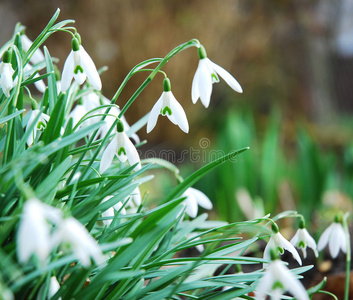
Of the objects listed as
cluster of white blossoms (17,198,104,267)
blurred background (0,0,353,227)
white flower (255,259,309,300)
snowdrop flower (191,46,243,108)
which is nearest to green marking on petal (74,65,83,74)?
snowdrop flower (191,46,243,108)

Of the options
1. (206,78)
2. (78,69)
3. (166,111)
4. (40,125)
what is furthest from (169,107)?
(40,125)

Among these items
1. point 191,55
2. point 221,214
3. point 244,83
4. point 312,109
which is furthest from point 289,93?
point 221,214

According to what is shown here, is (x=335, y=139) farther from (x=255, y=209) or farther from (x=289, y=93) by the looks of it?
(x=255, y=209)

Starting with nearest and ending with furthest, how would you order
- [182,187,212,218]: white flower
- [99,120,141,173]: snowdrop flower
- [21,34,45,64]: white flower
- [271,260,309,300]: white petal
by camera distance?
[271,260,309,300]: white petal < [99,120,141,173]: snowdrop flower < [182,187,212,218]: white flower < [21,34,45,64]: white flower

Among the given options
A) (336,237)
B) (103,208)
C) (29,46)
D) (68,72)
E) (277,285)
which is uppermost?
(29,46)

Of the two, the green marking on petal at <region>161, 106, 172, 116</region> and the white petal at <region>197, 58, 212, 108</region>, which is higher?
the white petal at <region>197, 58, 212, 108</region>

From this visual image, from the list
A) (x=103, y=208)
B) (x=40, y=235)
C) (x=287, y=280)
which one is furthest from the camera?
(x=103, y=208)

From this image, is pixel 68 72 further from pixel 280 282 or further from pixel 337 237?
pixel 337 237

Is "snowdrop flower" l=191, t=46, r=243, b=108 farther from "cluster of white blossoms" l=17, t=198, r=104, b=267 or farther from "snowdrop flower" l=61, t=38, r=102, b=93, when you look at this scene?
"cluster of white blossoms" l=17, t=198, r=104, b=267
